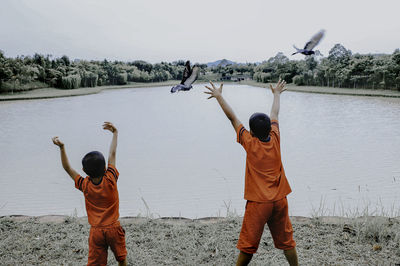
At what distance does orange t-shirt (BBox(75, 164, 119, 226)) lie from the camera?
1.73 m

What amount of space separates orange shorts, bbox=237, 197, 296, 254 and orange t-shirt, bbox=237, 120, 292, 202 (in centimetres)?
4

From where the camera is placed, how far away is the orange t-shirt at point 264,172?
176 cm

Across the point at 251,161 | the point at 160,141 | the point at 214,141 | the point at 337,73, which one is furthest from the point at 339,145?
the point at 337,73

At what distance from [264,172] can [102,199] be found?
2.97 ft

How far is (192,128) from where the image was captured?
1012 cm

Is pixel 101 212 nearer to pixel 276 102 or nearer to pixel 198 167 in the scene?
pixel 276 102

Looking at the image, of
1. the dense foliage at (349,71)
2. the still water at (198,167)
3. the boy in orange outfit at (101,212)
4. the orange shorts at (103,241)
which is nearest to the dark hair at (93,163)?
the boy in orange outfit at (101,212)

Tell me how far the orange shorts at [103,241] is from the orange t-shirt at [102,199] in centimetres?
3

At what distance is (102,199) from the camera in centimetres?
175

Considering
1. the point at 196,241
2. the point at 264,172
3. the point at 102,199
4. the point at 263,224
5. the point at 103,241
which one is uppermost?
the point at 264,172

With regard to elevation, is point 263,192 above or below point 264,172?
below

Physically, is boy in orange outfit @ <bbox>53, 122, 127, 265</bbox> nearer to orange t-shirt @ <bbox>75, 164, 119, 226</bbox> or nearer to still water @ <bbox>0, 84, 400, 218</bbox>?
orange t-shirt @ <bbox>75, 164, 119, 226</bbox>

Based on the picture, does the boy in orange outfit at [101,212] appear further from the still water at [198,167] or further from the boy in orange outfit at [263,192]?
the still water at [198,167]


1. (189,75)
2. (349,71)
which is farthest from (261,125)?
(349,71)
